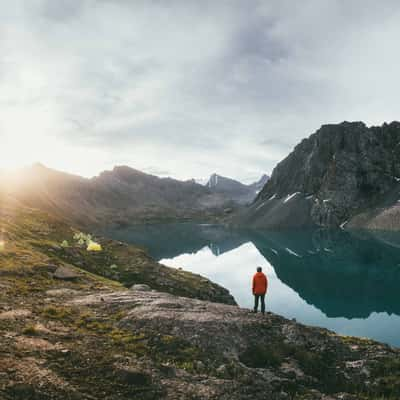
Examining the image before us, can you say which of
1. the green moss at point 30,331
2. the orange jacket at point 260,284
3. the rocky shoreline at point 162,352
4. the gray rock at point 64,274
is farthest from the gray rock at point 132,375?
the gray rock at point 64,274

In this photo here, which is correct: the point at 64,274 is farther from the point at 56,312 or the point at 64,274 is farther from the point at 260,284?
the point at 260,284

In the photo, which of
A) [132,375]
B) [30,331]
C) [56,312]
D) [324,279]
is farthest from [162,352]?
[324,279]

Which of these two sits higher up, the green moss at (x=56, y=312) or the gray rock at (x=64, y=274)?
the gray rock at (x=64, y=274)

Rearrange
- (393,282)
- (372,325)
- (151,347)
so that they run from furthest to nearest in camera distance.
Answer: (393,282), (372,325), (151,347)

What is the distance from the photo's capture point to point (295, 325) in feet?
71.1

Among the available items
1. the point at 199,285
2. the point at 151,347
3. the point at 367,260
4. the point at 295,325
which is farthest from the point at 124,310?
the point at 367,260

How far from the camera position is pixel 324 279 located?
78.4 m

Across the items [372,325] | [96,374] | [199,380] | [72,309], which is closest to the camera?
[96,374]

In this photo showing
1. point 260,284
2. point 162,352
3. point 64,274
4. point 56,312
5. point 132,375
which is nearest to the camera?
point 132,375

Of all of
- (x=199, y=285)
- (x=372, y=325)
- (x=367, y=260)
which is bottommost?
(x=372, y=325)

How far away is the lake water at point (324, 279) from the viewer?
1942 inches

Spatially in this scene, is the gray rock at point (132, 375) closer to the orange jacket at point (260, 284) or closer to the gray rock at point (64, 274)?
the orange jacket at point (260, 284)

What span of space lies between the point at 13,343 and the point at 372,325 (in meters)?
47.9

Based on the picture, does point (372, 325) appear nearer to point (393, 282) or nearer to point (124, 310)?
point (393, 282)
